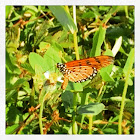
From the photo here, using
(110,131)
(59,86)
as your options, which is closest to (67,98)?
(59,86)

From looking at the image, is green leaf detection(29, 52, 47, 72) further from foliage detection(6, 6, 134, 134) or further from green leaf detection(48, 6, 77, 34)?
green leaf detection(48, 6, 77, 34)

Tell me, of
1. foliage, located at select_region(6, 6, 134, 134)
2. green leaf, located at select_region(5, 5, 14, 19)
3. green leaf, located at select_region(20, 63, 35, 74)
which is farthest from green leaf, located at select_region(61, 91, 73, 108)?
green leaf, located at select_region(5, 5, 14, 19)

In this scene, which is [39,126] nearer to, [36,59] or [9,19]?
[36,59]

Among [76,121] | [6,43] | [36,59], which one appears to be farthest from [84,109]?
[6,43]

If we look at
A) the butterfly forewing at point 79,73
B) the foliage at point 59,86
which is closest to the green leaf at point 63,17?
the foliage at point 59,86

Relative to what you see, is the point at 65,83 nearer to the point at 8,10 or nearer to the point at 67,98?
the point at 67,98

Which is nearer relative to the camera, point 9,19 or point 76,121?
point 76,121
